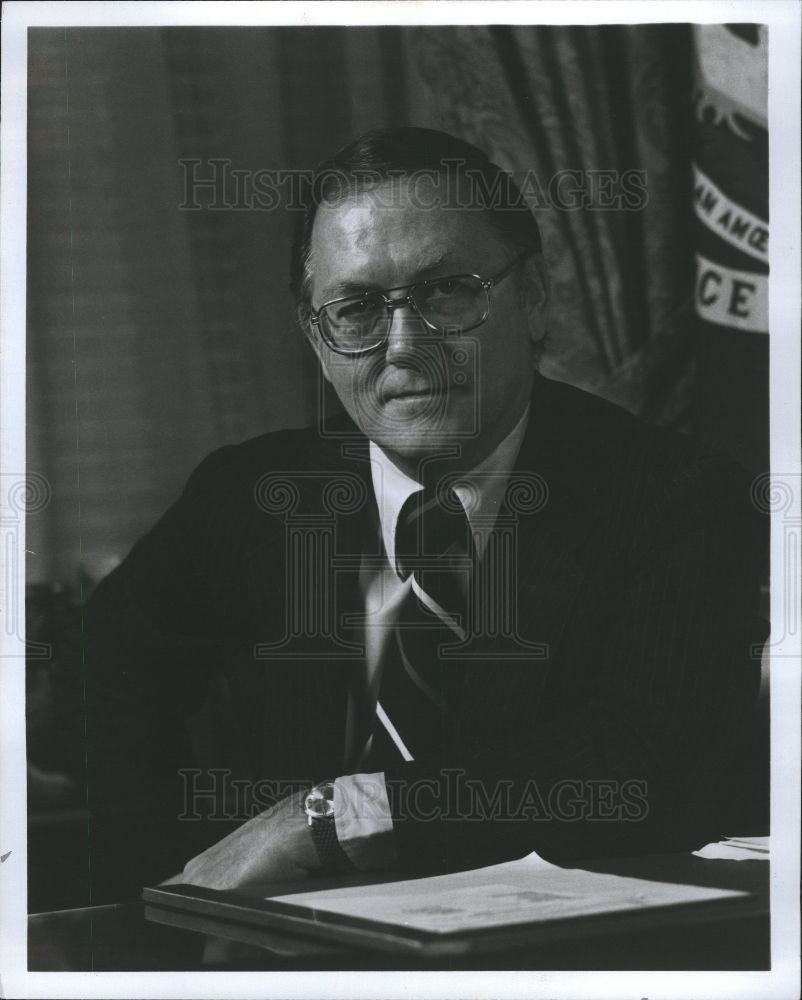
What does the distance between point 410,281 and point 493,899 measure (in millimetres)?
1015

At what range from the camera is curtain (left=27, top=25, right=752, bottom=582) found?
6.64 feet

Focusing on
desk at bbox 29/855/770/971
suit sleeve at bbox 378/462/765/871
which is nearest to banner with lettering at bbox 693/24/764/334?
suit sleeve at bbox 378/462/765/871

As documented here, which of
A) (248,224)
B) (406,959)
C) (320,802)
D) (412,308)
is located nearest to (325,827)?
(320,802)

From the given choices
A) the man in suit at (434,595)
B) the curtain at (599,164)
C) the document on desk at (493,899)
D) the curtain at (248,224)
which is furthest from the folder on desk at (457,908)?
the curtain at (599,164)

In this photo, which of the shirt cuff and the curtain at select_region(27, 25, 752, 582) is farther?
the curtain at select_region(27, 25, 752, 582)

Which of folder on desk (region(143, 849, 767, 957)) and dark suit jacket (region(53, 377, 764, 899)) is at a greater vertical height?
dark suit jacket (region(53, 377, 764, 899))

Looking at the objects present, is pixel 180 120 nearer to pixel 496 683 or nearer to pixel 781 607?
pixel 496 683

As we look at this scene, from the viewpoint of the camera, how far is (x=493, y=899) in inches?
70.9

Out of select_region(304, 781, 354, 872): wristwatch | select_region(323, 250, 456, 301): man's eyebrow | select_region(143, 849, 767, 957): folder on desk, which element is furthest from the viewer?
select_region(323, 250, 456, 301): man's eyebrow

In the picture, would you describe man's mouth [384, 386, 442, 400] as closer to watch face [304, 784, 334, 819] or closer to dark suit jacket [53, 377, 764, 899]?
dark suit jacket [53, 377, 764, 899]

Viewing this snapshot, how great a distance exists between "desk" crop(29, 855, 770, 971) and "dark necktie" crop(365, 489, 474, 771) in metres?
0.35

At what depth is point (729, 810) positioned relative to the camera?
200 cm

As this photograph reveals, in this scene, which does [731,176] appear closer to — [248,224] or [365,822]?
[248,224]

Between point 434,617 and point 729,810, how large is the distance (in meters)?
0.61
